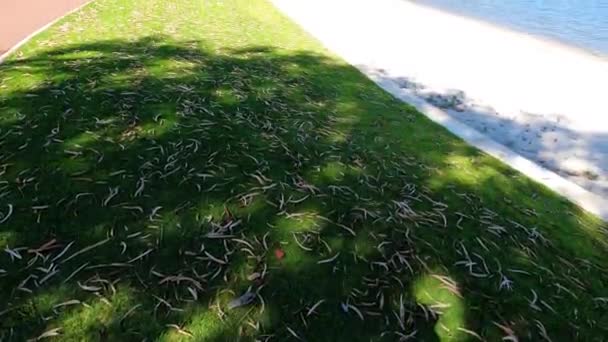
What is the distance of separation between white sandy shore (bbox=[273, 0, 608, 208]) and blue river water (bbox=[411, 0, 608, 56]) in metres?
1.02

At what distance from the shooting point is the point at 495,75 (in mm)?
8719

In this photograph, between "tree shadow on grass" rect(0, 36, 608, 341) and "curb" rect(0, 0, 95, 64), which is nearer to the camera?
"tree shadow on grass" rect(0, 36, 608, 341)

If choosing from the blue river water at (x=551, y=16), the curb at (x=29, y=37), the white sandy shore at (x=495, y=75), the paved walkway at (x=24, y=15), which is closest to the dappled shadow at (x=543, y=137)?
the white sandy shore at (x=495, y=75)

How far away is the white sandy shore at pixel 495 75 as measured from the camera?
19.1ft

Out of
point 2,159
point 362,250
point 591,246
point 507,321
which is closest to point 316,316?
point 362,250

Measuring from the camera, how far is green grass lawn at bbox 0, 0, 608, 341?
2.31 meters

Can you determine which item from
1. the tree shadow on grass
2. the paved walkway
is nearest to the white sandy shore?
the tree shadow on grass

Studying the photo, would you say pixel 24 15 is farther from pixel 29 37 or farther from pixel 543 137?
pixel 543 137

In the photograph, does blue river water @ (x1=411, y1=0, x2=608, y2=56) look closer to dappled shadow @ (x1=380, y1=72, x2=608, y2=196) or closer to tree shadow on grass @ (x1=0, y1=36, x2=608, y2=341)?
dappled shadow @ (x1=380, y1=72, x2=608, y2=196)

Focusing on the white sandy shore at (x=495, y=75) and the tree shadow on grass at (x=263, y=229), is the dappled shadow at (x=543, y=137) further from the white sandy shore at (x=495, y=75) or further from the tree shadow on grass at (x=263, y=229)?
the tree shadow on grass at (x=263, y=229)

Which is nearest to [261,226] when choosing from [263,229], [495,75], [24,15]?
[263,229]

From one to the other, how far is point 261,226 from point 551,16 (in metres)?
16.8

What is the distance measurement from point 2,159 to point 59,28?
5119 mm

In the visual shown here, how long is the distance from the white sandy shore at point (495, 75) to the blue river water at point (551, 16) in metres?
1.02
